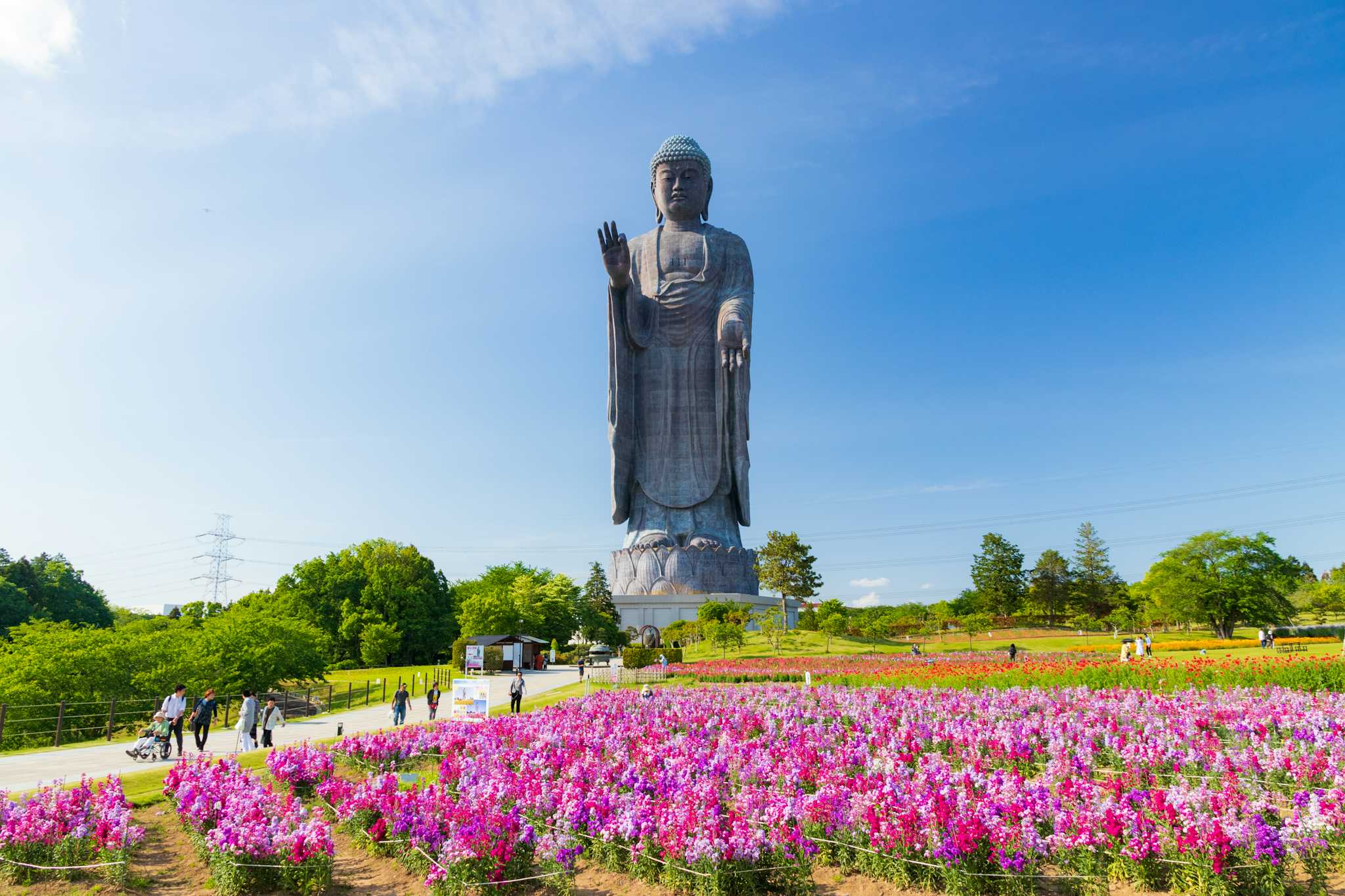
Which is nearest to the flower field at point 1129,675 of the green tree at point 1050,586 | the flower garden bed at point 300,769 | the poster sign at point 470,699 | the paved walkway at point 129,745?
the poster sign at point 470,699

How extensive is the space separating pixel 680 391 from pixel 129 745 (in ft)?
92.7

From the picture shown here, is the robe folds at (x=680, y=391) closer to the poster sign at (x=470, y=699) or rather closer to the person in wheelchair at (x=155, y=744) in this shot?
the poster sign at (x=470, y=699)

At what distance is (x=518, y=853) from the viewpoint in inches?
239

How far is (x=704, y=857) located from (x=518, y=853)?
4.53 ft

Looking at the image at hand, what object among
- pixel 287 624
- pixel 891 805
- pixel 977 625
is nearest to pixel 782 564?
pixel 977 625

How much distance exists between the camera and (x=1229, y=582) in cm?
4097

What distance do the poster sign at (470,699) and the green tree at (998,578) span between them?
5304 centimetres

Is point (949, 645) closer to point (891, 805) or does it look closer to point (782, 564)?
point (782, 564)

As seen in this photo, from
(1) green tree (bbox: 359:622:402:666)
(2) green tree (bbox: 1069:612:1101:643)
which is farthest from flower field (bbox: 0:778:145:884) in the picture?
(2) green tree (bbox: 1069:612:1101:643)

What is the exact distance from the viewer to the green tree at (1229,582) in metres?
40.7

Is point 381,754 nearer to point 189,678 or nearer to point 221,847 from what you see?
point 221,847

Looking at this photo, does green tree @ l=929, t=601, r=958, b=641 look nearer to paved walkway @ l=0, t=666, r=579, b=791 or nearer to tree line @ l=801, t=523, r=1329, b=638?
tree line @ l=801, t=523, r=1329, b=638

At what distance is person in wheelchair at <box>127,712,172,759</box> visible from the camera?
13.7 metres

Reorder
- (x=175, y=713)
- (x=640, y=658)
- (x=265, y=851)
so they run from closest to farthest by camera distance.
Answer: (x=265, y=851), (x=175, y=713), (x=640, y=658)
